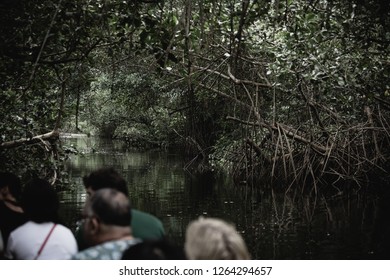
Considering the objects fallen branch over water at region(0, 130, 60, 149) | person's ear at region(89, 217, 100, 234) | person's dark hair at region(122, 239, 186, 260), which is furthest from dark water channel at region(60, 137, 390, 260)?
person's dark hair at region(122, 239, 186, 260)

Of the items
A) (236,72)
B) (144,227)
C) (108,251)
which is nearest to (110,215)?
(108,251)

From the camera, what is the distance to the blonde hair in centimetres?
231

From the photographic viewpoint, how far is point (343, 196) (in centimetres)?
1123

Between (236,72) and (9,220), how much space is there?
3622 millimetres

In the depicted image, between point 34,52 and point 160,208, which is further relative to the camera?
point 160,208

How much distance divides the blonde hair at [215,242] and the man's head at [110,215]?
50cm

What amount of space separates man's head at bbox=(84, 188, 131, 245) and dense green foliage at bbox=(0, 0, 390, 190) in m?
1.78

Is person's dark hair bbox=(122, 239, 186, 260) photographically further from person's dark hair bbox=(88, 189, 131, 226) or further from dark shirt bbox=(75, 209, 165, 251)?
dark shirt bbox=(75, 209, 165, 251)

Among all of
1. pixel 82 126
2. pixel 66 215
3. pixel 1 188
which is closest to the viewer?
pixel 1 188

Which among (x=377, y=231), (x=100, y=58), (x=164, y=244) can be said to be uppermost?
(x=100, y=58)

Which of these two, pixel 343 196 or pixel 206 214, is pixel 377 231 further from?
pixel 343 196

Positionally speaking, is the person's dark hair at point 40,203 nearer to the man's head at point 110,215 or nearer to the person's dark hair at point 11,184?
the man's head at point 110,215

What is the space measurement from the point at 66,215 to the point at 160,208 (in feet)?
5.52

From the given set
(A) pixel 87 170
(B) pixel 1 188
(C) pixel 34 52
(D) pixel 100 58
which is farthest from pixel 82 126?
(B) pixel 1 188
